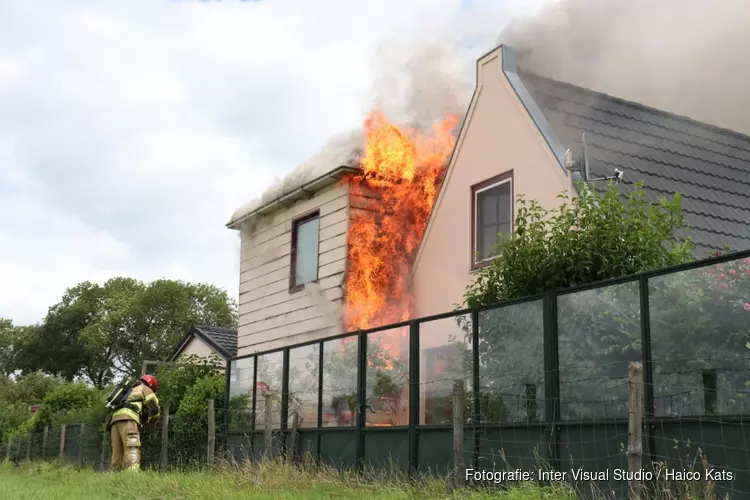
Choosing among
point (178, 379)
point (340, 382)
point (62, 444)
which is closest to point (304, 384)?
point (340, 382)

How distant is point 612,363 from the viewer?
8023 millimetres

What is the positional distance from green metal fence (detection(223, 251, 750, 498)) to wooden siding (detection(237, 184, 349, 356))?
276 cm

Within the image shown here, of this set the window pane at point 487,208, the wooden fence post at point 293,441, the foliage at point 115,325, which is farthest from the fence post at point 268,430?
the foliage at point 115,325

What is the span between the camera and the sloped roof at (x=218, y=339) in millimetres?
25047

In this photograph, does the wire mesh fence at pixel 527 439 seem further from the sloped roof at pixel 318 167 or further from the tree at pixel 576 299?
the sloped roof at pixel 318 167

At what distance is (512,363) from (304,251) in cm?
824

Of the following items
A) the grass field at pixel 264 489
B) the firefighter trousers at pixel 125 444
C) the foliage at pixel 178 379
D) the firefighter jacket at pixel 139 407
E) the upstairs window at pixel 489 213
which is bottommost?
the grass field at pixel 264 489

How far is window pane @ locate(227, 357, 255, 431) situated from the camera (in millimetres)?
14797

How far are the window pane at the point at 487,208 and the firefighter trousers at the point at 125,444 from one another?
292 inches

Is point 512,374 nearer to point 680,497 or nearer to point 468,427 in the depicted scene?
point 468,427

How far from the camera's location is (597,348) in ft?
27.0

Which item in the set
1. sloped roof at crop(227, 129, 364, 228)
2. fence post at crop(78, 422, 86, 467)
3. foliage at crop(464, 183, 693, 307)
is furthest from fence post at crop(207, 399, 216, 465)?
fence post at crop(78, 422, 86, 467)

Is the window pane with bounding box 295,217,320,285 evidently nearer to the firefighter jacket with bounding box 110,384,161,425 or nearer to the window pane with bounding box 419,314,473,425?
the firefighter jacket with bounding box 110,384,161,425

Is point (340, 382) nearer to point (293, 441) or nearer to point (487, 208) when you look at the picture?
point (293, 441)
